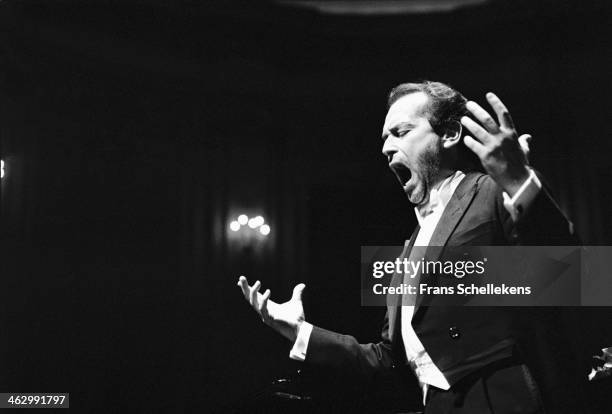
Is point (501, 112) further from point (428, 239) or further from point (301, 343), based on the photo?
point (301, 343)

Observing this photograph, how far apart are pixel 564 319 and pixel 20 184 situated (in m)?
2.61

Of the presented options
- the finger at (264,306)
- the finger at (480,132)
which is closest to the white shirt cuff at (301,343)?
the finger at (264,306)

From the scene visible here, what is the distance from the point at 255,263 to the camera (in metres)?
2.59

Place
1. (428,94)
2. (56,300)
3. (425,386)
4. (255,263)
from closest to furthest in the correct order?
(425,386) < (428,94) < (255,263) < (56,300)

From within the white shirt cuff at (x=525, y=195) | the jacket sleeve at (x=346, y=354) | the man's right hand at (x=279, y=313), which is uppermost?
the white shirt cuff at (x=525, y=195)

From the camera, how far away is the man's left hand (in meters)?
1.39

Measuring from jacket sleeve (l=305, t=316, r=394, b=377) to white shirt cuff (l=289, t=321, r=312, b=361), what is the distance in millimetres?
13

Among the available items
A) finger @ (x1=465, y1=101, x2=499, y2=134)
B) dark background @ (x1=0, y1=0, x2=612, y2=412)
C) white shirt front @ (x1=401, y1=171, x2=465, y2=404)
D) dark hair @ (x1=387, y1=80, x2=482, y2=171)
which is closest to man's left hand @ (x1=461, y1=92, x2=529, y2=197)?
finger @ (x1=465, y1=101, x2=499, y2=134)

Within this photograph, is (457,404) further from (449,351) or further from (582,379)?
(582,379)

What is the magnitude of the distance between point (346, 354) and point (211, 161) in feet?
4.10

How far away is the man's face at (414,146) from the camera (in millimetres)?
1930

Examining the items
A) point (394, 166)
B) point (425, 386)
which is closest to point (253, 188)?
point (394, 166)

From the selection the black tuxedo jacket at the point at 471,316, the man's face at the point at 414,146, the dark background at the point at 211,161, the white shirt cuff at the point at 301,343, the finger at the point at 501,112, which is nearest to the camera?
the finger at the point at 501,112

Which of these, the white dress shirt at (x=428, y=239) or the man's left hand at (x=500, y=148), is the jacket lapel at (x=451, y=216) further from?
the man's left hand at (x=500, y=148)
